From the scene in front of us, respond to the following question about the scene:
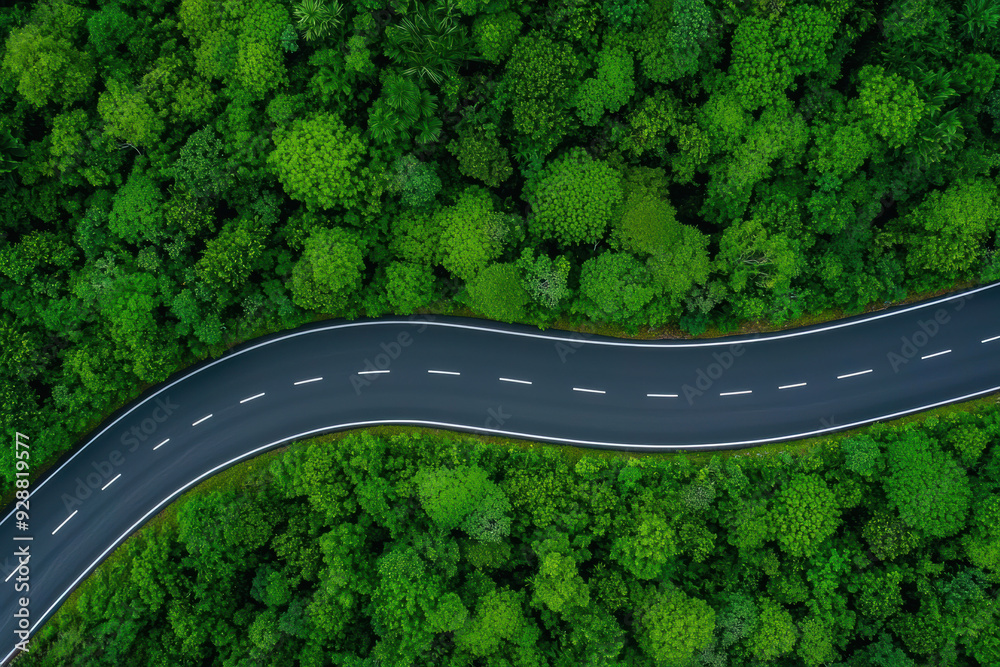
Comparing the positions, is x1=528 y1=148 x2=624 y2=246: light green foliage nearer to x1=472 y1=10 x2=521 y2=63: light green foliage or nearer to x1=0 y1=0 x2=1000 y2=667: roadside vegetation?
x1=0 y1=0 x2=1000 y2=667: roadside vegetation

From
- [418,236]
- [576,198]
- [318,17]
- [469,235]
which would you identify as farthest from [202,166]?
[576,198]

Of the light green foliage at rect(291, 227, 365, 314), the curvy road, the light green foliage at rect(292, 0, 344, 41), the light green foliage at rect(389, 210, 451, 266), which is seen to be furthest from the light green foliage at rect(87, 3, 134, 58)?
the curvy road

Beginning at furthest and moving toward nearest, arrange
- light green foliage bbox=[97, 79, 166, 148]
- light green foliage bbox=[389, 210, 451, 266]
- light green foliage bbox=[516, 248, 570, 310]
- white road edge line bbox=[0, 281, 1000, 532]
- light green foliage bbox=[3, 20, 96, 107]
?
white road edge line bbox=[0, 281, 1000, 532], light green foliage bbox=[389, 210, 451, 266], light green foliage bbox=[516, 248, 570, 310], light green foliage bbox=[97, 79, 166, 148], light green foliage bbox=[3, 20, 96, 107]

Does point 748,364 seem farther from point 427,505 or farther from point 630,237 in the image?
point 427,505

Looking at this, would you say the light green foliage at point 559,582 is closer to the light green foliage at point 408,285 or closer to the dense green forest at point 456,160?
the dense green forest at point 456,160

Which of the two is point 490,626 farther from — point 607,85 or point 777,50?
point 777,50

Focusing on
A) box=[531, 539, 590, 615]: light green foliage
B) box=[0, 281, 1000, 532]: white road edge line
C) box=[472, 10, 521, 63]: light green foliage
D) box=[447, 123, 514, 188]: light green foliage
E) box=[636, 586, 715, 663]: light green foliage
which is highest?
box=[472, 10, 521, 63]: light green foliage

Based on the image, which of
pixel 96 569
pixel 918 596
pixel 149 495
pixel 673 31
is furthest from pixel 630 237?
pixel 96 569
